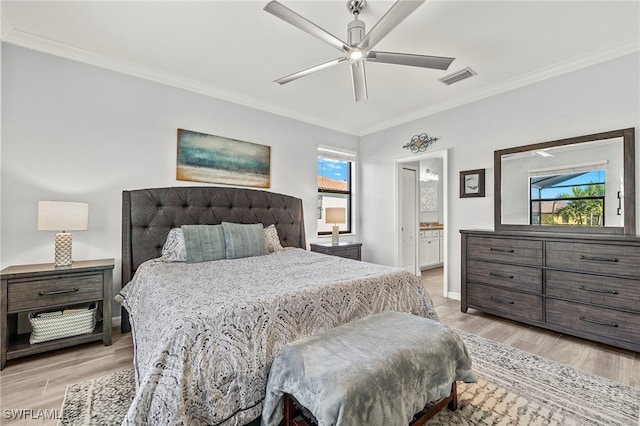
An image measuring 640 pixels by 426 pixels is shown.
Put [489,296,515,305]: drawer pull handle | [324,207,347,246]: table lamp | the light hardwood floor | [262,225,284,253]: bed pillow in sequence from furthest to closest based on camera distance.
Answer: [324,207,347,246]: table lamp, [262,225,284,253]: bed pillow, [489,296,515,305]: drawer pull handle, the light hardwood floor

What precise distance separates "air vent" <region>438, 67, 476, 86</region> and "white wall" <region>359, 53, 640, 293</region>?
2.06ft

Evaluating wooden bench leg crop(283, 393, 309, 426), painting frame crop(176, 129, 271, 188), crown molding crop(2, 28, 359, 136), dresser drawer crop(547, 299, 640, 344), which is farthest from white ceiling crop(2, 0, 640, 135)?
wooden bench leg crop(283, 393, 309, 426)

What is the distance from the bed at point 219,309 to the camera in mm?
1149

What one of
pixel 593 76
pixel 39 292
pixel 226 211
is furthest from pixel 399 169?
pixel 39 292

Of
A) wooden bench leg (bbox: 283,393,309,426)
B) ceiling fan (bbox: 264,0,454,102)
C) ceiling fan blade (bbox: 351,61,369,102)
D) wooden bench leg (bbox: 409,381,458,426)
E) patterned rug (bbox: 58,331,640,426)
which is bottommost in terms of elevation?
patterned rug (bbox: 58,331,640,426)

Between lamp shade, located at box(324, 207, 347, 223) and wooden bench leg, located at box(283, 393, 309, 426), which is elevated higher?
lamp shade, located at box(324, 207, 347, 223)

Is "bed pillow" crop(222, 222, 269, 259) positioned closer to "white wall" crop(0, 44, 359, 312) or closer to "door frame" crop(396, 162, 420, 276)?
"white wall" crop(0, 44, 359, 312)

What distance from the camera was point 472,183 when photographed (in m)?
3.66

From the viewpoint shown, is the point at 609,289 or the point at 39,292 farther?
the point at 609,289

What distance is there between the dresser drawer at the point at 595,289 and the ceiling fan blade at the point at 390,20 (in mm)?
2650

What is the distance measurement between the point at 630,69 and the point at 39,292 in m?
5.43

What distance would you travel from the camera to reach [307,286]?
1.71 m

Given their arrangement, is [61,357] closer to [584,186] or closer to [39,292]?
[39,292]

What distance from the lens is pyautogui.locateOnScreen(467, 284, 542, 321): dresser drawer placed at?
2.79m
